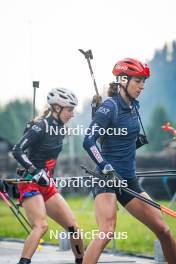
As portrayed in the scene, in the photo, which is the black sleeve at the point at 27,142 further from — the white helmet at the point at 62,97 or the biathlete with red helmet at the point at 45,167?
the white helmet at the point at 62,97

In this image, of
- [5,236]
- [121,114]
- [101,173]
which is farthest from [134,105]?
[5,236]

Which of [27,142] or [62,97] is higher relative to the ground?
[62,97]

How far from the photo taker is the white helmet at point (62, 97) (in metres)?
10.1

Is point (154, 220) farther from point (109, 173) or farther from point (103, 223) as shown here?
point (109, 173)

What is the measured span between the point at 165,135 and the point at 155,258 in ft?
247

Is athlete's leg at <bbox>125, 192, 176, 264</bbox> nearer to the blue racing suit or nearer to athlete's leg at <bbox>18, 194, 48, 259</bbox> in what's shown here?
the blue racing suit

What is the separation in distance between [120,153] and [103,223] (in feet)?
2.33

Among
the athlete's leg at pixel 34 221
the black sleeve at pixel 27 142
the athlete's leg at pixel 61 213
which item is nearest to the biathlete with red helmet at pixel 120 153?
Result: the athlete's leg at pixel 34 221

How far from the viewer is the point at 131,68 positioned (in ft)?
28.2

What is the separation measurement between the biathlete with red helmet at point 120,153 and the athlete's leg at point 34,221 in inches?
48.0

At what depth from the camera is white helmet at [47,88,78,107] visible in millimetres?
10117

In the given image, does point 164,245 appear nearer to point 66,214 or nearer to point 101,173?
point 101,173

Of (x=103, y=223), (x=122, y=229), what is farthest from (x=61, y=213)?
(x=122, y=229)

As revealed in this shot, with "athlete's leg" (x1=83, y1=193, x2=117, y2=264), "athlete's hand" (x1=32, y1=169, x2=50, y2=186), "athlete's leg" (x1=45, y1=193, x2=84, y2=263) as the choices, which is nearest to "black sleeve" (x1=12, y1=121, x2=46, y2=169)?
"athlete's hand" (x1=32, y1=169, x2=50, y2=186)
